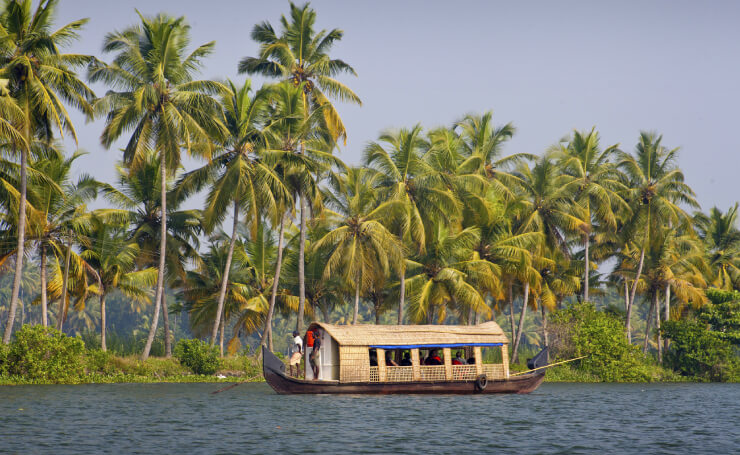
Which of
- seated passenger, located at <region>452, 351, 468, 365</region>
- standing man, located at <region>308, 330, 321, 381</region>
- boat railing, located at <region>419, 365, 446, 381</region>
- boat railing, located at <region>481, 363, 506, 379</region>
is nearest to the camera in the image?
standing man, located at <region>308, 330, 321, 381</region>

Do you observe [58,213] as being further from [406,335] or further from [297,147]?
[406,335]

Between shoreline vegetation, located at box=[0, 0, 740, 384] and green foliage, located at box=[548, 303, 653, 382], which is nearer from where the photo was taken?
shoreline vegetation, located at box=[0, 0, 740, 384]

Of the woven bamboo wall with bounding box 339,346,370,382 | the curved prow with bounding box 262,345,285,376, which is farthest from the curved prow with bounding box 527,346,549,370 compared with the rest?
the curved prow with bounding box 262,345,285,376

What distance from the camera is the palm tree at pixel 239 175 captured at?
1404 inches

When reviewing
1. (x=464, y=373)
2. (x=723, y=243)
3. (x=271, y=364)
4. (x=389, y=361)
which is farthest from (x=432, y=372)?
(x=723, y=243)

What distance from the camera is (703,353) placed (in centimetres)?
4466

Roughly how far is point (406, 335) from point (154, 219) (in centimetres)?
1708

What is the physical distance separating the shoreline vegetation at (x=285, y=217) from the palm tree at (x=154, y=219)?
0.11 metres

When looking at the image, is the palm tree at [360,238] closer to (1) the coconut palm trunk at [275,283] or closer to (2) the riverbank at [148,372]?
(1) the coconut palm trunk at [275,283]

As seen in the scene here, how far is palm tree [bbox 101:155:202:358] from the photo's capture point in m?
38.2

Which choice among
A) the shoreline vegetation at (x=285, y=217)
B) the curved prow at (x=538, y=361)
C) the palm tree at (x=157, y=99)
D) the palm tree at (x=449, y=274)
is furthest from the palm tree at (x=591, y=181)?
the palm tree at (x=157, y=99)

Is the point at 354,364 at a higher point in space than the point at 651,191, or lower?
lower

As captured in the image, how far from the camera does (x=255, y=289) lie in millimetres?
42156

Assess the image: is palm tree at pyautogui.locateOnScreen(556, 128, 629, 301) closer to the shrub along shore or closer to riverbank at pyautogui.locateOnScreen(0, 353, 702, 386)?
the shrub along shore
